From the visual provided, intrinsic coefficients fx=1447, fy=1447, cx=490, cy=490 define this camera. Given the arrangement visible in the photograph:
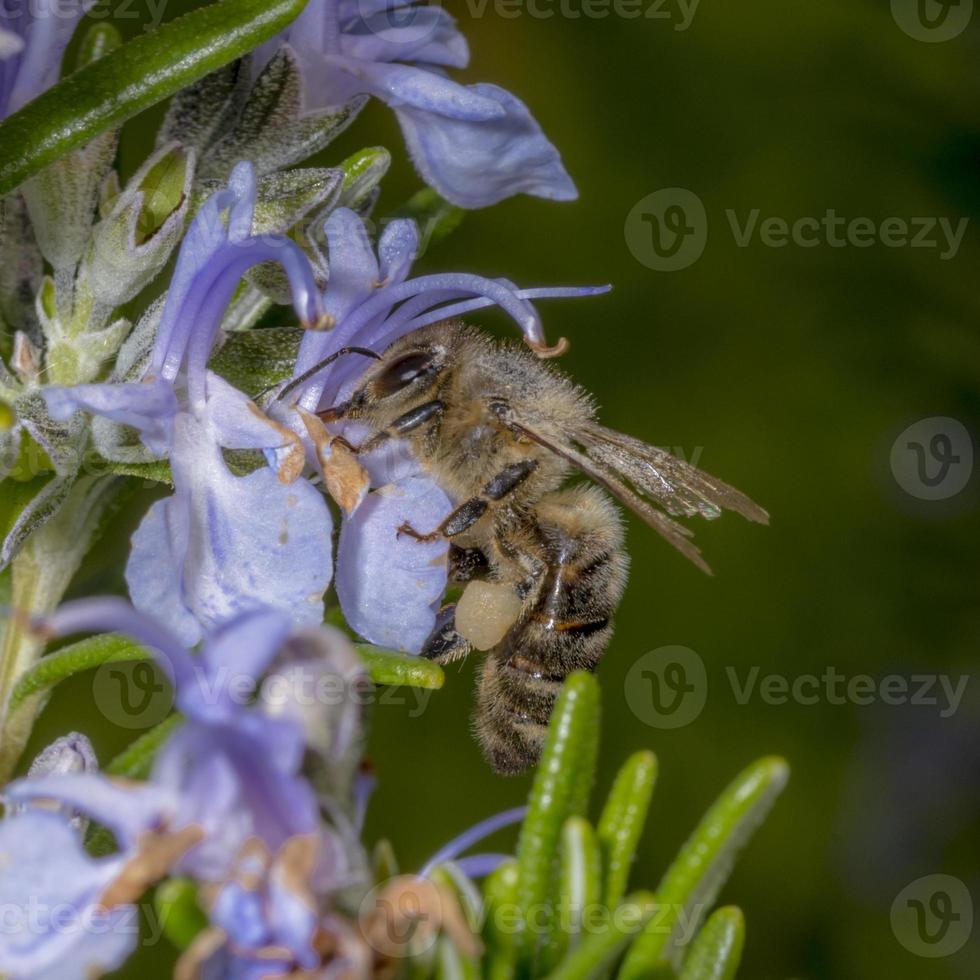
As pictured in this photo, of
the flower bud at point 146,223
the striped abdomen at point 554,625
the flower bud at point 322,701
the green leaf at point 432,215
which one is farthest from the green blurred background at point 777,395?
the flower bud at point 322,701

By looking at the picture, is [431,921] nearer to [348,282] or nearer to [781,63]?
[348,282]

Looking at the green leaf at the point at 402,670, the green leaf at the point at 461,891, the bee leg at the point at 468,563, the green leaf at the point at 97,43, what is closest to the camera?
the green leaf at the point at 461,891

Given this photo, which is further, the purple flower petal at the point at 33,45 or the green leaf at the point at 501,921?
the purple flower petal at the point at 33,45

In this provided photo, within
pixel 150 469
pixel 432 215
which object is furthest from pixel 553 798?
pixel 432 215

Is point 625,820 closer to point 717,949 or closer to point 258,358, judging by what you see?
point 717,949

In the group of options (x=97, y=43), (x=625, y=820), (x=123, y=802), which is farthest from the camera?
(x=97, y=43)

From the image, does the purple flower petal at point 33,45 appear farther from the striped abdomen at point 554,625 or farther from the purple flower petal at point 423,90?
the striped abdomen at point 554,625

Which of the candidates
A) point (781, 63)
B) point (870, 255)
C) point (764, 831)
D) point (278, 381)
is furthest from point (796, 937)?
point (278, 381)
